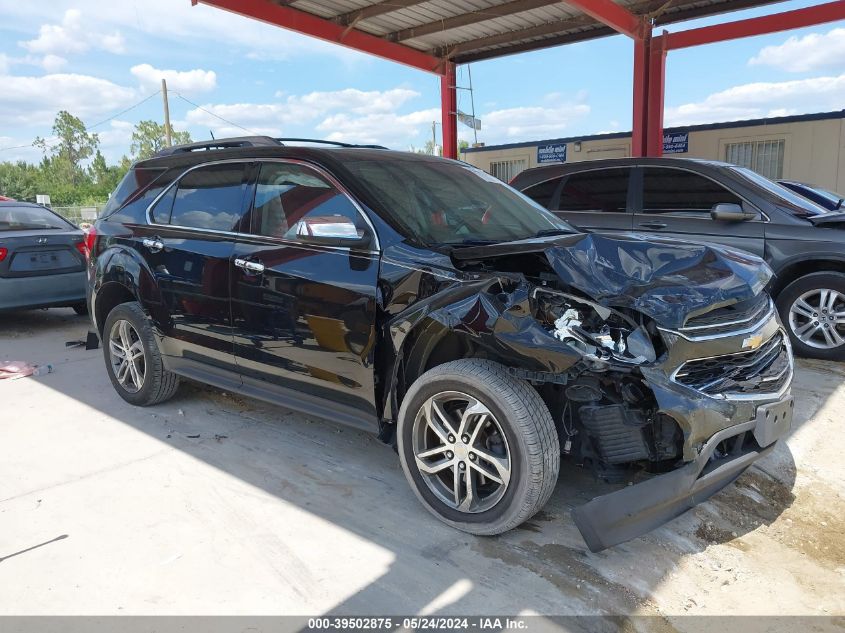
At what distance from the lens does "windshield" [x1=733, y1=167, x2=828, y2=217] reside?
5.81 metres

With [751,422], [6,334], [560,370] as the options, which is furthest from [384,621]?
[6,334]

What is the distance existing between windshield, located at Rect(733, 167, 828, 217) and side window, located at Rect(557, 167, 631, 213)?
1.06 m

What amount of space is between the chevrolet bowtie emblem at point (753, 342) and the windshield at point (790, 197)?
134 inches

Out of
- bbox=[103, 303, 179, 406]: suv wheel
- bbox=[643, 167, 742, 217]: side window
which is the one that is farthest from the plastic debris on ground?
bbox=[643, 167, 742, 217]: side window

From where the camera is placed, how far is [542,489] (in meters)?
2.73

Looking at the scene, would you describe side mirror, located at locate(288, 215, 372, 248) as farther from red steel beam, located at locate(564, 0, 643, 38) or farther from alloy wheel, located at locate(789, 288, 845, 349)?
red steel beam, located at locate(564, 0, 643, 38)

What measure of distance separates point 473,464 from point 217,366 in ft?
6.63

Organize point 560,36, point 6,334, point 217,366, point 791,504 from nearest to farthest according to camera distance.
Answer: point 791,504
point 217,366
point 6,334
point 560,36

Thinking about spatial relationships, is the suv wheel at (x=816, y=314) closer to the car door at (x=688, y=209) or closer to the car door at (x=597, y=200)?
the car door at (x=688, y=209)

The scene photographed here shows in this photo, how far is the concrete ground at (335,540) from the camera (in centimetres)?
256

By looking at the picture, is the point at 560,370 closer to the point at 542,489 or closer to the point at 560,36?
the point at 542,489

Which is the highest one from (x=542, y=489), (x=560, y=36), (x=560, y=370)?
(x=560, y=36)

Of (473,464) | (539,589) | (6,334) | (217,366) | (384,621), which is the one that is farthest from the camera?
(6,334)

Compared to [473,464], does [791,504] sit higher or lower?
lower
